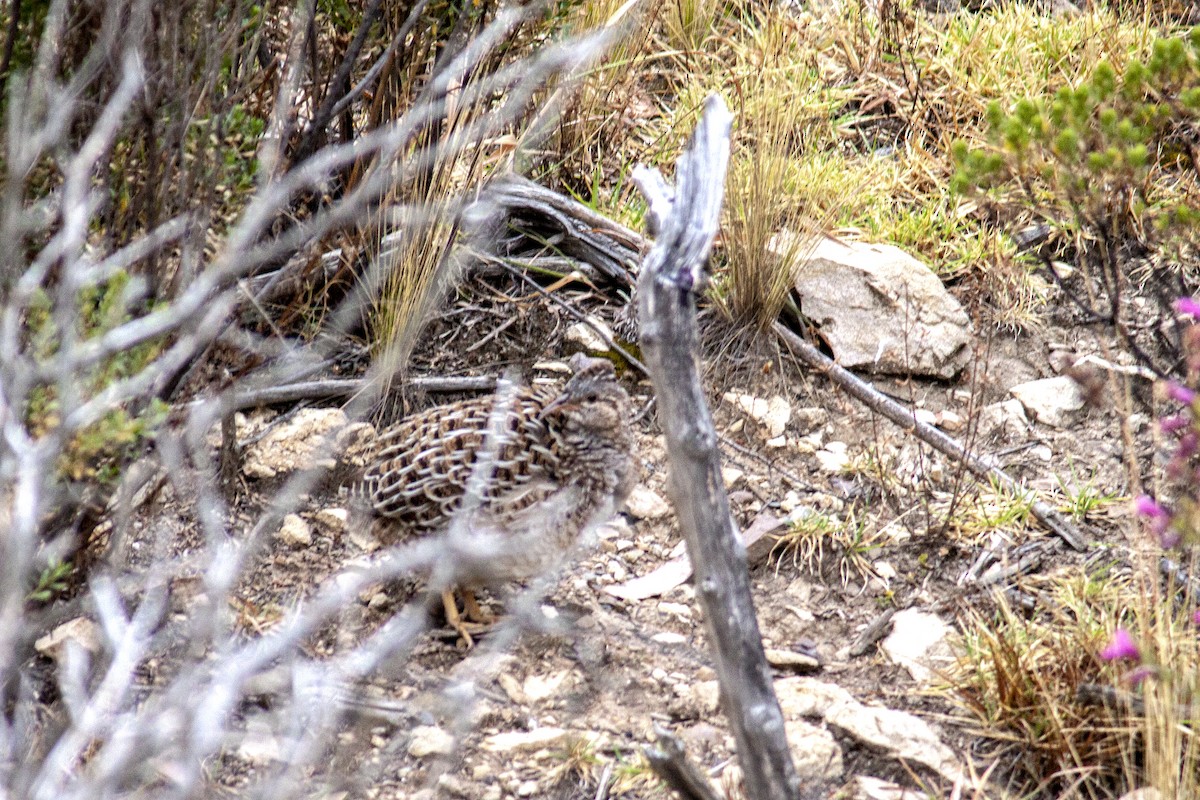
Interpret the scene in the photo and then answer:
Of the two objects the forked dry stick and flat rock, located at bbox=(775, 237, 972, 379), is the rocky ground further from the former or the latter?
the forked dry stick

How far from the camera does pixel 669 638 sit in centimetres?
439

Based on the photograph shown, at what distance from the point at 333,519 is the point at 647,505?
1.21 m

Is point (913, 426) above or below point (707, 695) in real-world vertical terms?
above

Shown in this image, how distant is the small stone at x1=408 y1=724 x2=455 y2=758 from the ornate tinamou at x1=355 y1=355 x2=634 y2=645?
500 mm

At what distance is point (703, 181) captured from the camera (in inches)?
122

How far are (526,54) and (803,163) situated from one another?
4.47 feet

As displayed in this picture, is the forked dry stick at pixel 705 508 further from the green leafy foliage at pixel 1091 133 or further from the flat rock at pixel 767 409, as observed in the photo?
the flat rock at pixel 767 409

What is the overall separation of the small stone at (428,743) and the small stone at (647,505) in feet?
4.57

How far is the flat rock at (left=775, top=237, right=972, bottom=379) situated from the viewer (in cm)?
546

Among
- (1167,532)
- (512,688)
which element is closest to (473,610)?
(512,688)

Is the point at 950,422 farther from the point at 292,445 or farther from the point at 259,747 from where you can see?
the point at 259,747

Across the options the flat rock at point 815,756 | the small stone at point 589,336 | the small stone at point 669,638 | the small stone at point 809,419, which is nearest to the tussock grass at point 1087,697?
the flat rock at point 815,756

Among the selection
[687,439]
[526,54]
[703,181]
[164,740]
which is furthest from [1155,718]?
[526,54]

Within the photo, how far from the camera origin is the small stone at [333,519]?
4.85 m
